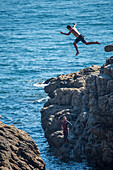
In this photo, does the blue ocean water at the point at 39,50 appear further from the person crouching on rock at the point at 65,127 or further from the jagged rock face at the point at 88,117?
the person crouching on rock at the point at 65,127

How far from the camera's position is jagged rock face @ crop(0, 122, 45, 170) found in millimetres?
27984

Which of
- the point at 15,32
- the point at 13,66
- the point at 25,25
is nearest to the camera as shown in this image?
the point at 13,66

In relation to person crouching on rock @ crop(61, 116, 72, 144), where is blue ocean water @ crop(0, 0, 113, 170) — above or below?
above

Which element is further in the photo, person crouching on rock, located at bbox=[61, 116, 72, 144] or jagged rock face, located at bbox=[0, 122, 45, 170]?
person crouching on rock, located at bbox=[61, 116, 72, 144]

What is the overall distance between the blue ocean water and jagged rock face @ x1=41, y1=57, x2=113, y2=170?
1.35 m

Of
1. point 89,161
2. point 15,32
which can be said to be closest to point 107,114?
point 89,161

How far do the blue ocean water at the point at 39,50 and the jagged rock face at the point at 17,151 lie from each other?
521cm

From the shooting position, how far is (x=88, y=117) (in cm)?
3506

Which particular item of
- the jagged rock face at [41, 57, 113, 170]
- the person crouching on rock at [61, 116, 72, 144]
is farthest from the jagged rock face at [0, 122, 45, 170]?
the jagged rock face at [41, 57, 113, 170]

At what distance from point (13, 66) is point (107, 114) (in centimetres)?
5384

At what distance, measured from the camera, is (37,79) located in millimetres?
71375

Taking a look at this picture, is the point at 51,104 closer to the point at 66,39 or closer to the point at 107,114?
the point at 107,114

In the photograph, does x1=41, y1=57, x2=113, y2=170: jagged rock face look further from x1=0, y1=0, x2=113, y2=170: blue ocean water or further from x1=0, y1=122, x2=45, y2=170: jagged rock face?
x1=0, y1=122, x2=45, y2=170: jagged rock face

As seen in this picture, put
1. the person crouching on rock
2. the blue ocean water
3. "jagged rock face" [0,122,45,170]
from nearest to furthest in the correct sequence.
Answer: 1. "jagged rock face" [0,122,45,170]
2. the person crouching on rock
3. the blue ocean water
